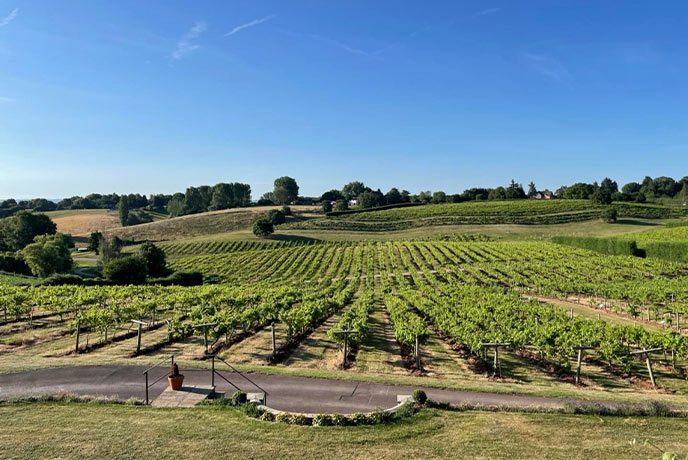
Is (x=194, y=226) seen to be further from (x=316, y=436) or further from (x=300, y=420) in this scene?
(x=316, y=436)

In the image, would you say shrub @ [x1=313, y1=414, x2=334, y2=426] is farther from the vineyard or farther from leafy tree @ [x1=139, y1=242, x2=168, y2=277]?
leafy tree @ [x1=139, y1=242, x2=168, y2=277]

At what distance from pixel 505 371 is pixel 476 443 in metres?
11.6

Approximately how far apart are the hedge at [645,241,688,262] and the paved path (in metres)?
62.6

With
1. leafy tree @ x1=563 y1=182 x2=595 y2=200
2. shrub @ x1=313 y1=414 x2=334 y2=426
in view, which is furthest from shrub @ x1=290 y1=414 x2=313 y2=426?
leafy tree @ x1=563 y1=182 x2=595 y2=200

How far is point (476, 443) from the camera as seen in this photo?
39.1 feet

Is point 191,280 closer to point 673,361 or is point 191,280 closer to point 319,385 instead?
point 319,385

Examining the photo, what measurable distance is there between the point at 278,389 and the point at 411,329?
10.1 meters

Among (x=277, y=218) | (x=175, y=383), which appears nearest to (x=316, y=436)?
(x=175, y=383)

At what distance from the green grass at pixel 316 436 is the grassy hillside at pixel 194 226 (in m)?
124

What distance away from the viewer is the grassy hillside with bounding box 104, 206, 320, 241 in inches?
5202

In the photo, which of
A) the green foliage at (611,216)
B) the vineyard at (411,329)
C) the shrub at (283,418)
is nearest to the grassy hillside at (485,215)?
the green foliage at (611,216)

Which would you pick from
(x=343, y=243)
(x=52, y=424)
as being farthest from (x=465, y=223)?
(x=52, y=424)

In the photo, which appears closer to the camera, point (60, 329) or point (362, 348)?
point (362, 348)

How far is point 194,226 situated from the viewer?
140m
